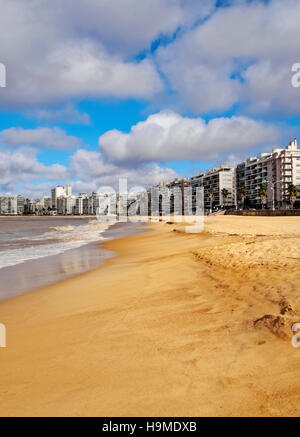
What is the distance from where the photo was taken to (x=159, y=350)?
11.8ft

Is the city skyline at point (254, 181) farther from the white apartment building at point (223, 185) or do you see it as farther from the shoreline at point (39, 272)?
the shoreline at point (39, 272)

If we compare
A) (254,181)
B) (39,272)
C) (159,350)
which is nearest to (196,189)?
Result: (254,181)

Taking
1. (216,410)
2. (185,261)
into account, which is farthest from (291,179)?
(216,410)

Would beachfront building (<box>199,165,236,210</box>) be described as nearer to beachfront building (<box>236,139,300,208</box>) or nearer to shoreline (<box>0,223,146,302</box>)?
beachfront building (<box>236,139,300,208</box>)

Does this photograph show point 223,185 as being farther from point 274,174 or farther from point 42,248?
point 42,248

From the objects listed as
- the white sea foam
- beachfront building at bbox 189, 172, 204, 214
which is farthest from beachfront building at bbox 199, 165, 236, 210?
the white sea foam

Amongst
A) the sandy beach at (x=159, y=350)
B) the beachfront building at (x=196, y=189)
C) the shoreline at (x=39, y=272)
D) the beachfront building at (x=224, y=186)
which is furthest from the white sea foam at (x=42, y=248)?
the beachfront building at (x=196, y=189)

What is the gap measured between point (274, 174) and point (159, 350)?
430 feet

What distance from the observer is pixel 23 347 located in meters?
4.02

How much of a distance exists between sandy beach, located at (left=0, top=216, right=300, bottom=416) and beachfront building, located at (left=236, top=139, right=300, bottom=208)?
346 ft

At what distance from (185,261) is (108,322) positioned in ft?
18.5

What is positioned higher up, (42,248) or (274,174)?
(274,174)

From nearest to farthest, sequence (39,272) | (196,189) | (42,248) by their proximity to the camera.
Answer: (39,272) < (42,248) < (196,189)

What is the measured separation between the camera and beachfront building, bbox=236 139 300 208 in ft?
377
